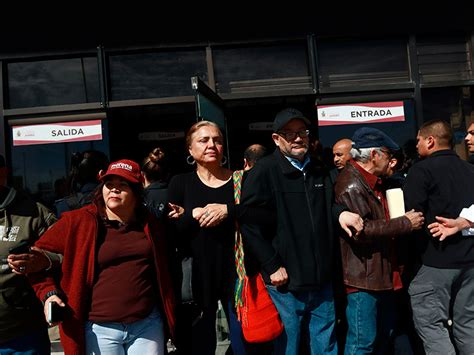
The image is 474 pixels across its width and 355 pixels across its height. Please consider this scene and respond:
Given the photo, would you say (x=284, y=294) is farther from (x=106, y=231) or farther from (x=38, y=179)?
(x=38, y=179)

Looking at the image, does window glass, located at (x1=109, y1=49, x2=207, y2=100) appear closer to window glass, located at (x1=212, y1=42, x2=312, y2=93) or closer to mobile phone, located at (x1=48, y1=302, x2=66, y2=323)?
window glass, located at (x1=212, y1=42, x2=312, y2=93)

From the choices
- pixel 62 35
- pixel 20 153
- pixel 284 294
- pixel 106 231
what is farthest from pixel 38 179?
pixel 284 294

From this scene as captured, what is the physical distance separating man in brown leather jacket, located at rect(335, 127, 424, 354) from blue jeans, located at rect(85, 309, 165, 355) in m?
1.28

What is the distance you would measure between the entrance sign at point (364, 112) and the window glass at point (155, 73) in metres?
1.70

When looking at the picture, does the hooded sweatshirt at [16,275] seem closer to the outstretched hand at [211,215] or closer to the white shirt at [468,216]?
the outstretched hand at [211,215]

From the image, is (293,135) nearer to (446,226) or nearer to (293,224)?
(293,224)

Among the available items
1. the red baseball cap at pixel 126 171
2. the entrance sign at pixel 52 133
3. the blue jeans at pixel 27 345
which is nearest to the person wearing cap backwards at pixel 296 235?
the red baseball cap at pixel 126 171

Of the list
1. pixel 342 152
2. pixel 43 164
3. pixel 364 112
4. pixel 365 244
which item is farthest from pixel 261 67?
pixel 365 244

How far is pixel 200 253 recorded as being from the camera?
2977 millimetres

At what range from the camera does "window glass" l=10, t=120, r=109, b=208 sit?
5.93 m

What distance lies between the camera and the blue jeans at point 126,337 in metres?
2.51

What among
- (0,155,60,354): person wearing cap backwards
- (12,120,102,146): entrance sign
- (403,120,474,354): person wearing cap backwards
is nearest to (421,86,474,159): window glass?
(403,120,474,354): person wearing cap backwards

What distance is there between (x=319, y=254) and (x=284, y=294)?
337mm

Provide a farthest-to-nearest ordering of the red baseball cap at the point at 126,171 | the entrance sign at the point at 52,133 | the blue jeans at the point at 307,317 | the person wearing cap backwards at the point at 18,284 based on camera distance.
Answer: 1. the entrance sign at the point at 52,133
2. the blue jeans at the point at 307,317
3. the person wearing cap backwards at the point at 18,284
4. the red baseball cap at the point at 126,171
